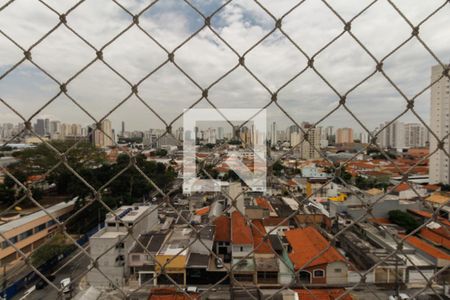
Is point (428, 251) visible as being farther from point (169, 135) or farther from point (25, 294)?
point (25, 294)

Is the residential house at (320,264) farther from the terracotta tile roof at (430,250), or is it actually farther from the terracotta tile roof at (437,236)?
the terracotta tile roof at (437,236)

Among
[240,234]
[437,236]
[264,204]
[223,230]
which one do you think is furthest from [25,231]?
[437,236]

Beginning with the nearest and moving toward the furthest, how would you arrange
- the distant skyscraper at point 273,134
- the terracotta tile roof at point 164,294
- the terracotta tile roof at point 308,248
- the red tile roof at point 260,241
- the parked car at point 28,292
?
the red tile roof at point 260,241
the distant skyscraper at point 273,134
the terracotta tile roof at point 164,294
the terracotta tile roof at point 308,248
the parked car at point 28,292

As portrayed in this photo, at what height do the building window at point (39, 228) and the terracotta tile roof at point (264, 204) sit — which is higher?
the terracotta tile roof at point (264, 204)

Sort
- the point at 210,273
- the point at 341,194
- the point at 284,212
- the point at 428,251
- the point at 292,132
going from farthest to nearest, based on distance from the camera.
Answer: the point at 341,194 < the point at 284,212 < the point at 428,251 < the point at 210,273 < the point at 292,132

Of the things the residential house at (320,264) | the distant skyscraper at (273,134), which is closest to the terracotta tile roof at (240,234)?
the residential house at (320,264)

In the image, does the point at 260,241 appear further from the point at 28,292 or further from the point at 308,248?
the point at 28,292

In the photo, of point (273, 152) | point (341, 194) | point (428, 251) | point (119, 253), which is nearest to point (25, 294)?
point (119, 253)

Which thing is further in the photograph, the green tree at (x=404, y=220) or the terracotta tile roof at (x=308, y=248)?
the green tree at (x=404, y=220)

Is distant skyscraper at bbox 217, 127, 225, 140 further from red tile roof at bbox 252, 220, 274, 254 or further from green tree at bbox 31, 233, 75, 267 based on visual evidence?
green tree at bbox 31, 233, 75, 267

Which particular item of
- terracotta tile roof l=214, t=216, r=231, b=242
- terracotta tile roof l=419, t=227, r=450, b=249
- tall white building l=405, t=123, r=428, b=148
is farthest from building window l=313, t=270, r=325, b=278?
tall white building l=405, t=123, r=428, b=148
